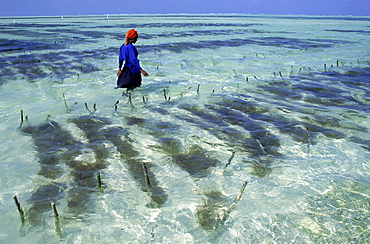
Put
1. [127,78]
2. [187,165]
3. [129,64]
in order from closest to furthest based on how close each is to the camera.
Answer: [187,165] → [129,64] → [127,78]

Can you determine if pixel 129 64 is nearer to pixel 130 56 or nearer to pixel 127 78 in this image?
pixel 130 56

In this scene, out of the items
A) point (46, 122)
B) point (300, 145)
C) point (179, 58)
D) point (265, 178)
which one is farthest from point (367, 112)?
point (179, 58)

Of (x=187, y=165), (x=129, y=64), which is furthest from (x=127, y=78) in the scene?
(x=187, y=165)

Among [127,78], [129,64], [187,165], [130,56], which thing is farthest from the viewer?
[127,78]

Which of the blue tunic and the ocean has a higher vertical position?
the blue tunic

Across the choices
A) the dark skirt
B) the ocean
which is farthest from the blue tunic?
the ocean

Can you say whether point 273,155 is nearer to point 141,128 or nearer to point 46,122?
point 141,128

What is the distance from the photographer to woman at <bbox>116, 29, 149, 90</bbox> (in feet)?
27.9

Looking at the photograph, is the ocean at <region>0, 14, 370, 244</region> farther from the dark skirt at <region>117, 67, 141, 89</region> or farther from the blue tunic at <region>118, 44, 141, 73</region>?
the blue tunic at <region>118, 44, 141, 73</region>

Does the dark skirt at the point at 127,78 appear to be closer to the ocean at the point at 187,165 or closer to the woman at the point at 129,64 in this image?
the woman at the point at 129,64

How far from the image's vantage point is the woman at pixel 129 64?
850 cm

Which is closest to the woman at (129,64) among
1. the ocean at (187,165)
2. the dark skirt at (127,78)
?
the dark skirt at (127,78)

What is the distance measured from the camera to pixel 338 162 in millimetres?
5000

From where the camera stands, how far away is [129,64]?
888cm
